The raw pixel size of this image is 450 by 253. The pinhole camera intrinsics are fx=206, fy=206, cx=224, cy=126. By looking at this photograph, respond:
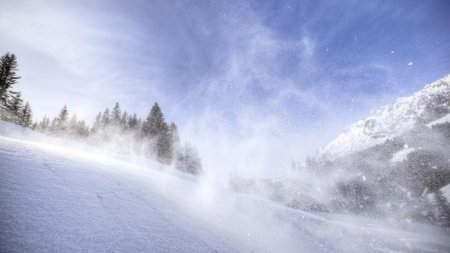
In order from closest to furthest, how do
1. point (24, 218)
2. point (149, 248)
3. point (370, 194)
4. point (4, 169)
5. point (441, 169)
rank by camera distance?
point (24, 218), point (149, 248), point (4, 169), point (441, 169), point (370, 194)

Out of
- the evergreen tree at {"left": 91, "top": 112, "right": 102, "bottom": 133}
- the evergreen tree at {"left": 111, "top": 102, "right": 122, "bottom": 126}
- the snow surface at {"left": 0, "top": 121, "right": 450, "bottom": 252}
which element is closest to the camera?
the snow surface at {"left": 0, "top": 121, "right": 450, "bottom": 252}

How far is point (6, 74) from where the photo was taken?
3684cm

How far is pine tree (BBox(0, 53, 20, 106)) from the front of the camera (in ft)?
120

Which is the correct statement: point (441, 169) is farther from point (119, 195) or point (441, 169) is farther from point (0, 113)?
point (0, 113)

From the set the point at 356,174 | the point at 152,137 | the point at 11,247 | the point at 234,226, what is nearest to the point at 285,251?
the point at 234,226

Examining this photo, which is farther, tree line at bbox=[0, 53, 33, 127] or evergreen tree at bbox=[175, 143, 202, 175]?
evergreen tree at bbox=[175, 143, 202, 175]

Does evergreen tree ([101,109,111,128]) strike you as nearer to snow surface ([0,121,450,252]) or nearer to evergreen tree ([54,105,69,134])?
evergreen tree ([54,105,69,134])

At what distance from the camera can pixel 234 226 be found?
602cm

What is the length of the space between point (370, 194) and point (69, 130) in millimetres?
149915

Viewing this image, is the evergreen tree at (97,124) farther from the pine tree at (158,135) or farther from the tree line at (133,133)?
the pine tree at (158,135)

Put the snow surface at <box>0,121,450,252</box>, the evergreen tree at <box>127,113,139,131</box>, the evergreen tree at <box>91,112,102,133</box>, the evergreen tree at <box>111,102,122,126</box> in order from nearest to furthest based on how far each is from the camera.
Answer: the snow surface at <box>0,121,450,252</box> → the evergreen tree at <box>127,113,139,131</box> → the evergreen tree at <box>111,102,122,126</box> → the evergreen tree at <box>91,112,102,133</box>

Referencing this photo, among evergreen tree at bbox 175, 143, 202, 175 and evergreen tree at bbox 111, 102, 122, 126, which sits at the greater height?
evergreen tree at bbox 111, 102, 122, 126

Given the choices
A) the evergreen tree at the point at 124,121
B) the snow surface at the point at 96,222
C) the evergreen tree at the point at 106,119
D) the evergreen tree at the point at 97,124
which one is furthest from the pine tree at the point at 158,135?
the snow surface at the point at 96,222

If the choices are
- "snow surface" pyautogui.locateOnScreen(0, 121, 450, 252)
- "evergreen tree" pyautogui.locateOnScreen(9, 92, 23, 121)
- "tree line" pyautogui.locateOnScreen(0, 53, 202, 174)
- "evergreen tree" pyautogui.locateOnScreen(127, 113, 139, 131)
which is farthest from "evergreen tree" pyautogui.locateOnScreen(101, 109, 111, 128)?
"snow surface" pyautogui.locateOnScreen(0, 121, 450, 252)
